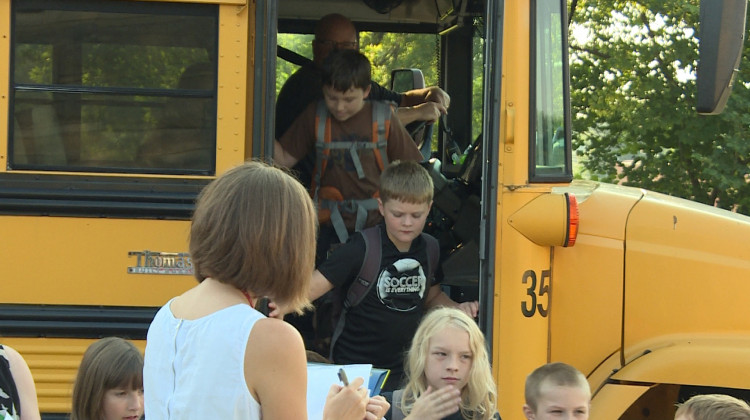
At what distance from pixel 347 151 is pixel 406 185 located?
551 mm

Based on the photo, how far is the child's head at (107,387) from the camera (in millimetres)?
Result: 2750

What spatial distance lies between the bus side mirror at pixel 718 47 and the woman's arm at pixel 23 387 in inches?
87.6

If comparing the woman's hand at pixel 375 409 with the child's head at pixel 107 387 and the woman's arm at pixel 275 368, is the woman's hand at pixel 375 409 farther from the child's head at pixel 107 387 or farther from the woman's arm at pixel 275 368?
the child's head at pixel 107 387

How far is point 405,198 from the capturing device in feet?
12.4

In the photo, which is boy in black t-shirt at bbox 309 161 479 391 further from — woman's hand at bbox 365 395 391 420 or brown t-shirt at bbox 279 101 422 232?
woman's hand at bbox 365 395 391 420

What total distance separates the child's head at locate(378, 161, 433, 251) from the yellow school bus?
0.30m

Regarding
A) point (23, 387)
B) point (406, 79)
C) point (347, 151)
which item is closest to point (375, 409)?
point (23, 387)

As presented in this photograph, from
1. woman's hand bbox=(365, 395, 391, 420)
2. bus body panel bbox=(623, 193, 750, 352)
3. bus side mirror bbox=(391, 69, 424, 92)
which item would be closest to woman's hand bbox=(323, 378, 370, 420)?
woman's hand bbox=(365, 395, 391, 420)

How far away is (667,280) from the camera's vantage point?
3.69 metres

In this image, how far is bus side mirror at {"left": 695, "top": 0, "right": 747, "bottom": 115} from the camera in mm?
3262

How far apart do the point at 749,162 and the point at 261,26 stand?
8390 millimetres

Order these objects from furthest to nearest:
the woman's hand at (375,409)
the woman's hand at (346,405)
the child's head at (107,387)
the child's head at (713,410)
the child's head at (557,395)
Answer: the child's head at (557,395)
the child's head at (107,387)
the child's head at (713,410)
the woman's hand at (375,409)
the woman's hand at (346,405)

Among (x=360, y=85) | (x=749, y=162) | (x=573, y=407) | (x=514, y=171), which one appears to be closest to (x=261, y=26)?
(x=360, y=85)

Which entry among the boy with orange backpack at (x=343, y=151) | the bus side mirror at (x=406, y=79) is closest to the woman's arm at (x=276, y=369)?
the boy with orange backpack at (x=343, y=151)
